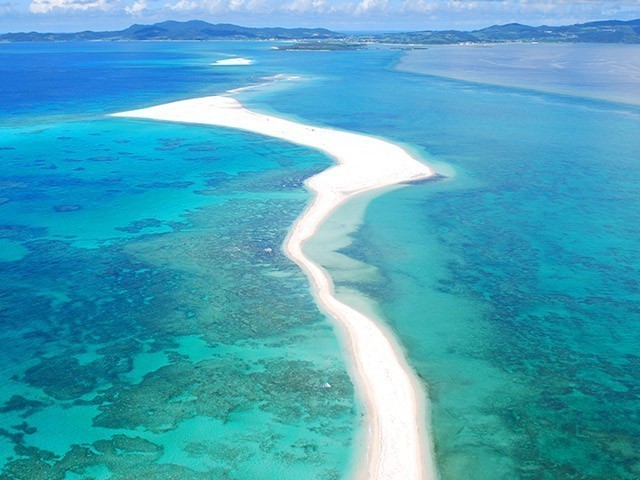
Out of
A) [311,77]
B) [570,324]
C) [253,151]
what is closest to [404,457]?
[570,324]

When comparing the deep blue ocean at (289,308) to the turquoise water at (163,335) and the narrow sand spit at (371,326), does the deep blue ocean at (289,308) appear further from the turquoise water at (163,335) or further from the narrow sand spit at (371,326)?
the narrow sand spit at (371,326)

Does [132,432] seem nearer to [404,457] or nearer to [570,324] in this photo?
[404,457]

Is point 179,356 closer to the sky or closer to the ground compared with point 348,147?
closer to the ground

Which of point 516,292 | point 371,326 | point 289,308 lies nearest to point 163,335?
point 289,308

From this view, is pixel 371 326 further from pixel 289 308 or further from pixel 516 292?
pixel 516 292

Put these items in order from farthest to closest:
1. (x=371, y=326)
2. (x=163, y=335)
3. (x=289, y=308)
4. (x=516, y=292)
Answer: (x=516, y=292)
(x=289, y=308)
(x=371, y=326)
(x=163, y=335)
